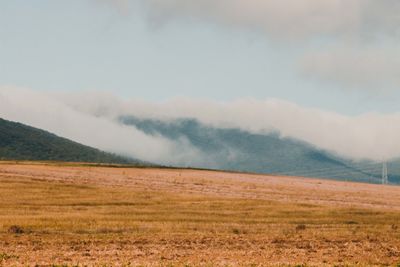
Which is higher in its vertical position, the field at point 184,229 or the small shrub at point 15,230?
the field at point 184,229

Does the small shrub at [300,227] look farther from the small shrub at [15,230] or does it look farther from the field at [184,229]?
the small shrub at [15,230]

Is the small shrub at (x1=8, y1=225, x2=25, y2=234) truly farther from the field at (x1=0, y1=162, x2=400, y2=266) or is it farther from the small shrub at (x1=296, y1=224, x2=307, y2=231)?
the small shrub at (x1=296, y1=224, x2=307, y2=231)

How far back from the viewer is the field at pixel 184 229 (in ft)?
117

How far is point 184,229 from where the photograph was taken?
5028 cm

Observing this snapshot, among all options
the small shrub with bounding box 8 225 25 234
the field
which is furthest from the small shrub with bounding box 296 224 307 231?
the small shrub with bounding box 8 225 25 234

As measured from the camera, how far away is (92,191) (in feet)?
283

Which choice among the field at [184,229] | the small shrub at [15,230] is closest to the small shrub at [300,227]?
the field at [184,229]

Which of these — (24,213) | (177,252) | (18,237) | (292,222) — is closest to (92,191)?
(24,213)

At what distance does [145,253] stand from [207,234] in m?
10.8

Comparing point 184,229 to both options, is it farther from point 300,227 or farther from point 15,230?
point 15,230

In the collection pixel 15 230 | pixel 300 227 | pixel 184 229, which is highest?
pixel 300 227

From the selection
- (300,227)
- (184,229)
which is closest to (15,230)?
(184,229)

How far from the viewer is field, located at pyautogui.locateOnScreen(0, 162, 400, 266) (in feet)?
117

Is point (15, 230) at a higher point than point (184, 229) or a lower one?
lower
